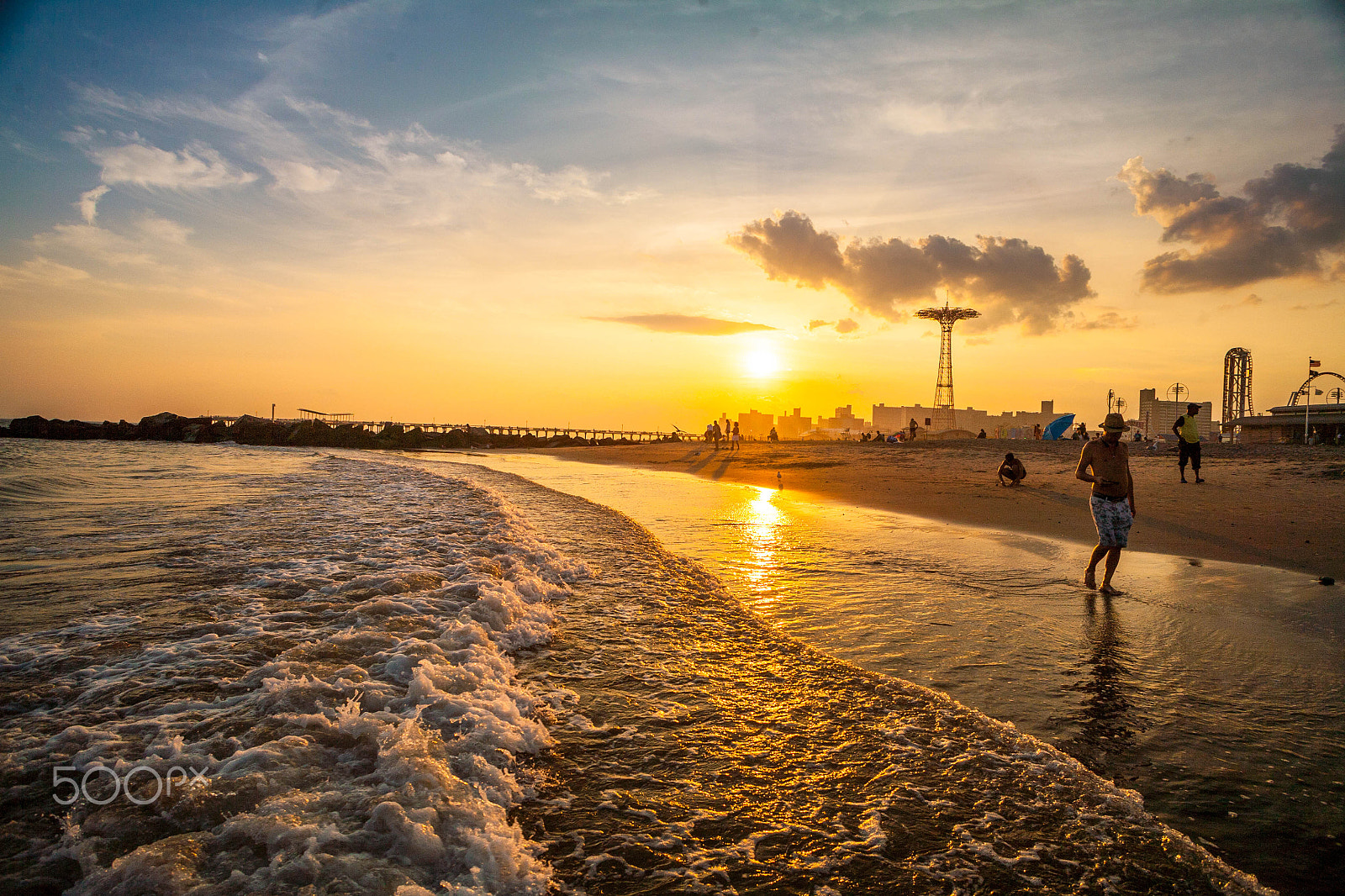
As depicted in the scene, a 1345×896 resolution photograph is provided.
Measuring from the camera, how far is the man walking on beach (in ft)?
24.4

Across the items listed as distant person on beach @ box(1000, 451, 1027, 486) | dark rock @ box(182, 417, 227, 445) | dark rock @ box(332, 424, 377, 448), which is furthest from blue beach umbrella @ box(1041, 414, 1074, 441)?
dark rock @ box(182, 417, 227, 445)

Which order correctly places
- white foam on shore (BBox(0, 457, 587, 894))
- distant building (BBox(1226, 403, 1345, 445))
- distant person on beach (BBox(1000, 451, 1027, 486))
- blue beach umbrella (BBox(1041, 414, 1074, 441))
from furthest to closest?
blue beach umbrella (BBox(1041, 414, 1074, 441)), distant building (BBox(1226, 403, 1345, 445)), distant person on beach (BBox(1000, 451, 1027, 486)), white foam on shore (BBox(0, 457, 587, 894))

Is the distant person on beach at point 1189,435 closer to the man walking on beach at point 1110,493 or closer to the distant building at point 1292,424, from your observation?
the man walking on beach at point 1110,493

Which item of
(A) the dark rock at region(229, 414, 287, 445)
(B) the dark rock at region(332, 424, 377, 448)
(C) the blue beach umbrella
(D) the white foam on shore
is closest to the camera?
(D) the white foam on shore

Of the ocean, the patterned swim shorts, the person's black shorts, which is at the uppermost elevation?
the person's black shorts

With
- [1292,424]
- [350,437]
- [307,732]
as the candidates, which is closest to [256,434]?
[350,437]

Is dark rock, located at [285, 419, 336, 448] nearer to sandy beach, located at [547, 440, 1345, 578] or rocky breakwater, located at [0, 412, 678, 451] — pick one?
rocky breakwater, located at [0, 412, 678, 451]

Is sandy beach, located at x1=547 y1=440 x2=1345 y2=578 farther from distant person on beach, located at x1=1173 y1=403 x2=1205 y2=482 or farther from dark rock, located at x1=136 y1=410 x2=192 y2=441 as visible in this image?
dark rock, located at x1=136 y1=410 x2=192 y2=441

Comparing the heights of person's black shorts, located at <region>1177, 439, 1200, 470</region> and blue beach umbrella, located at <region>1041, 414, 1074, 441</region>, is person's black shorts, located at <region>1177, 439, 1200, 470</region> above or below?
below

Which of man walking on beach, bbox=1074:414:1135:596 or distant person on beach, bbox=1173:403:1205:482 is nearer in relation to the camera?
man walking on beach, bbox=1074:414:1135:596

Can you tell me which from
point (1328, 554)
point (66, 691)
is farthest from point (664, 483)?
point (66, 691)

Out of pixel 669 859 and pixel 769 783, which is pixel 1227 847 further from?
pixel 669 859

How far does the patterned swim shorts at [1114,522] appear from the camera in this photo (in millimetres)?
7488

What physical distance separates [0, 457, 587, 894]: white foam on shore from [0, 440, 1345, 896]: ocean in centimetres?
2
